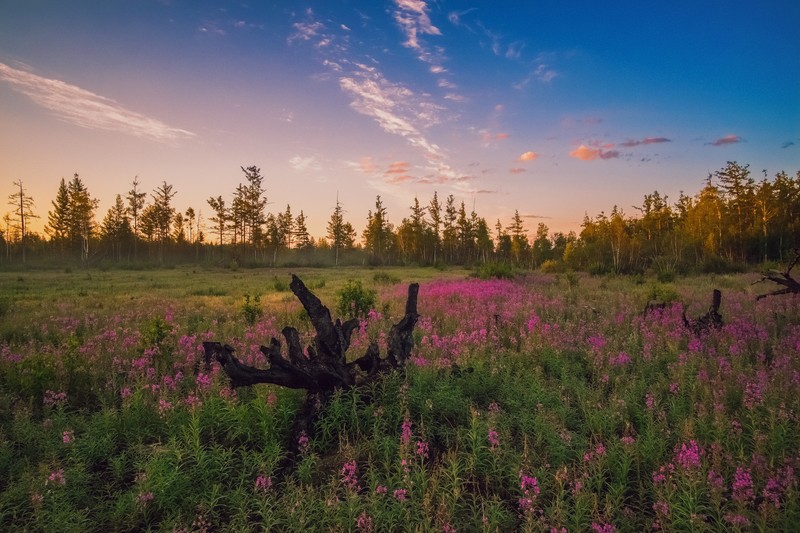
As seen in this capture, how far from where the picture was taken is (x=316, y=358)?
4.59m

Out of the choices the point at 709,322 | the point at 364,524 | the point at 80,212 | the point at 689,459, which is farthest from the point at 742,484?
the point at 80,212

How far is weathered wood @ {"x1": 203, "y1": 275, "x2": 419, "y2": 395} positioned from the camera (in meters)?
4.06

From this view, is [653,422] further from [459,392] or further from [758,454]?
[459,392]

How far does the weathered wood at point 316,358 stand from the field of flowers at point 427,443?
1.00 feet

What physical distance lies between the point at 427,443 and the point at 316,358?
64.6 inches

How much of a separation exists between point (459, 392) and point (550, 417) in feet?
3.80

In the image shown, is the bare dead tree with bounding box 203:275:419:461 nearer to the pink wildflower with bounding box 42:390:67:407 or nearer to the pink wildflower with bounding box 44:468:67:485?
the pink wildflower with bounding box 44:468:67:485

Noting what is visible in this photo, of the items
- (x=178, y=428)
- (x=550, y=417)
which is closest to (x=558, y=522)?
(x=550, y=417)

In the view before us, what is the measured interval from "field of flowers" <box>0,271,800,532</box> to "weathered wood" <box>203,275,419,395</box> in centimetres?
30

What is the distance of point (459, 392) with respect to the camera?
5.05 m

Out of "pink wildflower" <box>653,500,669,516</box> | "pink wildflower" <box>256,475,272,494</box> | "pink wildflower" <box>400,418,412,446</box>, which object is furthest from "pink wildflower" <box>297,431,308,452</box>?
"pink wildflower" <box>653,500,669,516</box>

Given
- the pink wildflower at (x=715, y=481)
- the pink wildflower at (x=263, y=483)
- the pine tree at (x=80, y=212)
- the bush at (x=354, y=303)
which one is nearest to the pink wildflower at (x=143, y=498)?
the pink wildflower at (x=263, y=483)

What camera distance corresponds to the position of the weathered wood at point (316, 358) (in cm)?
406

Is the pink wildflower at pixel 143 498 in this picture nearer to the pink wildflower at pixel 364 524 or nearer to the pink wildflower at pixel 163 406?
the pink wildflower at pixel 163 406
